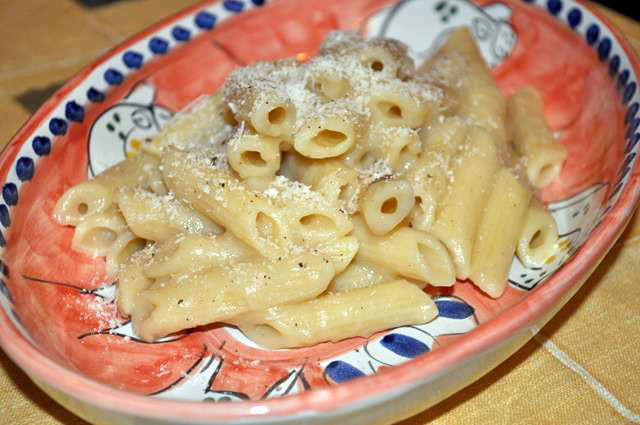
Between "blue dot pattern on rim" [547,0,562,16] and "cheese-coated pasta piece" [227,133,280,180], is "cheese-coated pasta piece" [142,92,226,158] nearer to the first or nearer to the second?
"cheese-coated pasta piece" [227,133,280,180]

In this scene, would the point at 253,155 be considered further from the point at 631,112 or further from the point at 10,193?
the point at 631,112

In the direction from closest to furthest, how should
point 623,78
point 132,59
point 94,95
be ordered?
point 623,78 < point 94,95 < point 132,59

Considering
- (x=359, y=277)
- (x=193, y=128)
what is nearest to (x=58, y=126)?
(x=193, y=128)

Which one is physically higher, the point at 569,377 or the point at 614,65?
the point at 614,65

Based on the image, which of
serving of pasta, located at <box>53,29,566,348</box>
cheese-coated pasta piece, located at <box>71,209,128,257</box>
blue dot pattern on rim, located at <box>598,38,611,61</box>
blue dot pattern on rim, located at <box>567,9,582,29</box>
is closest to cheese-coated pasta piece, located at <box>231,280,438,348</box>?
serving of pasta, located at <box>53,29,566,348</box>

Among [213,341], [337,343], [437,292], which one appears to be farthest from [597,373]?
[213,341]

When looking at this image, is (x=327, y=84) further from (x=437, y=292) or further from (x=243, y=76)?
(x=437, y=292)
